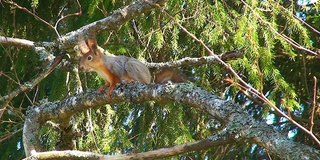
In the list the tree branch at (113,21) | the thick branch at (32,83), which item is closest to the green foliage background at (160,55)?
the thick branch at (32,83)

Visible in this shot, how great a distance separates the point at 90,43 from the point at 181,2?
2.49ft

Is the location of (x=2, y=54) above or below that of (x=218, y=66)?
above

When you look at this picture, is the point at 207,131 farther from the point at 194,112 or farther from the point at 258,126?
the point at 258,126

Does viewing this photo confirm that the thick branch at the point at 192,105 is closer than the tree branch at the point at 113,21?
Yes

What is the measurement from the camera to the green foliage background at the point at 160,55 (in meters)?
3.86

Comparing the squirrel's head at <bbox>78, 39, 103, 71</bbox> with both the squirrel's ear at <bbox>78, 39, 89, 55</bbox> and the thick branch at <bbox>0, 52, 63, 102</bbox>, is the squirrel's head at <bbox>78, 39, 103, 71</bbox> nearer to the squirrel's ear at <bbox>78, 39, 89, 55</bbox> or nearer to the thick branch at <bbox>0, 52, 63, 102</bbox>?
the squirrel's ear at <bbox>78, 39, 89, 55</bbox>

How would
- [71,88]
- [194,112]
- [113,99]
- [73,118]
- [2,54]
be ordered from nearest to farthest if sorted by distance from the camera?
[113,99]
[73,118]
[71,88]
[194,112]
[2,54]

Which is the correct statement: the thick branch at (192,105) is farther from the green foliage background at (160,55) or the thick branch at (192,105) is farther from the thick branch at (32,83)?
the green foliage background at (160,55)

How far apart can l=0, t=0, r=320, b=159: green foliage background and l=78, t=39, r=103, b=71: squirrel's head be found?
9 cm

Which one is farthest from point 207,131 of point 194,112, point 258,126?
point 258,126

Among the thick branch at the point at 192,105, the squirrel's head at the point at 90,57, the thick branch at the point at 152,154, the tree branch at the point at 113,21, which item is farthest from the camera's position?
the squirrel's head at the point at 90,57

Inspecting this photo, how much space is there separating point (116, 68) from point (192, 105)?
156 centimetres

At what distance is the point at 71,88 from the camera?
163 inches

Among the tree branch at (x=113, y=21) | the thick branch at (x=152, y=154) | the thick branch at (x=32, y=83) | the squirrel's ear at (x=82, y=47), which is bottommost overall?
the thick branch at (x=152, y=154)
